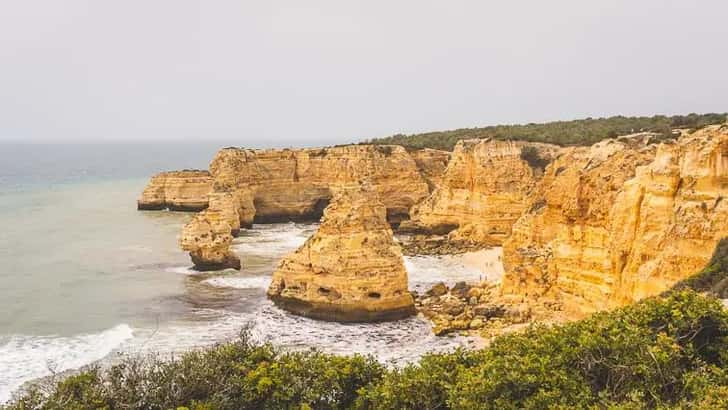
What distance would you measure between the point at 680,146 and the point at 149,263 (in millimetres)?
27198

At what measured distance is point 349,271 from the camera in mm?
23938

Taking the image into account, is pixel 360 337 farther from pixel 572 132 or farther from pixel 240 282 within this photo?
pixel 572 132

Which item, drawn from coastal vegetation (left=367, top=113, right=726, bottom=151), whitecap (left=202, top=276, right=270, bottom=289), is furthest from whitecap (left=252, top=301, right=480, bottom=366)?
coastal vegetation (left=367, top=113, right=726, bottom=151)

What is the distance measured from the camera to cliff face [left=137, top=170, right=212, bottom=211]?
198ft

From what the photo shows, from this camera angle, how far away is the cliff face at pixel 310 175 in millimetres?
50594

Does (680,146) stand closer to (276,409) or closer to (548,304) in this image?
(548,304)

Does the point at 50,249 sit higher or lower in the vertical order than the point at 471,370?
lower

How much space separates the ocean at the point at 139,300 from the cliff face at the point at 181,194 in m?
8.21

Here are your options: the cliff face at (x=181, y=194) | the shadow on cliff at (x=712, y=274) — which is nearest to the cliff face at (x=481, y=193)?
the shadow on cliff at (x=712, y=274)

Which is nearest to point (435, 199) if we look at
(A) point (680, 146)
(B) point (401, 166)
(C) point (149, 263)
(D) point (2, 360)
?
(B) point (401, 166)

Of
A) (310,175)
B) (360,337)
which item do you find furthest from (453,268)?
(310,175)

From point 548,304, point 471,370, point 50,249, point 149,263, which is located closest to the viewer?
point 471,370

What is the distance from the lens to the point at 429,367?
38.3 ft

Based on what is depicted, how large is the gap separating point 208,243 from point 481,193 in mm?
17231
